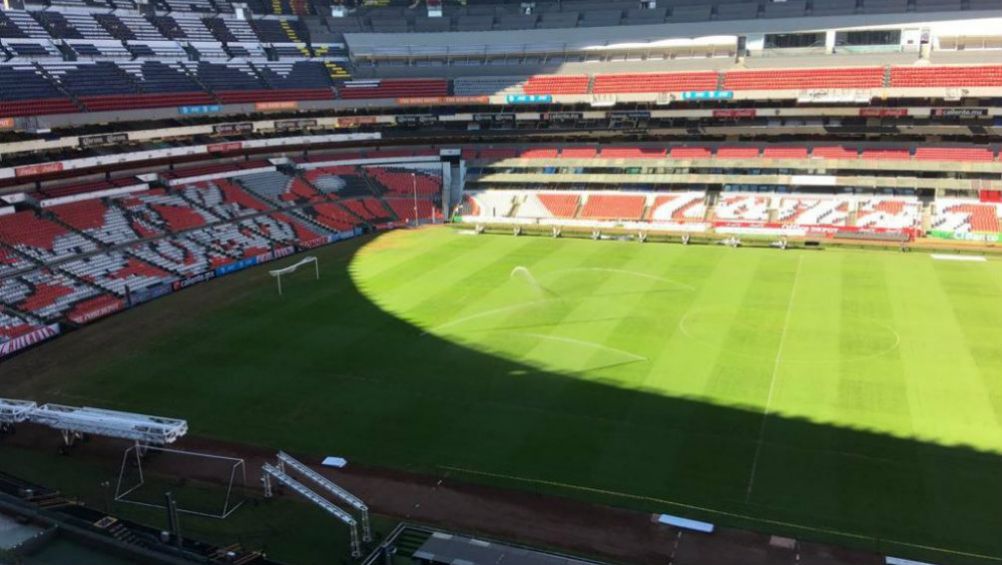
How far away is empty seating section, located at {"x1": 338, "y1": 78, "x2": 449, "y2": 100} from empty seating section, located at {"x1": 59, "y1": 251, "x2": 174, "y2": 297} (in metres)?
32.6

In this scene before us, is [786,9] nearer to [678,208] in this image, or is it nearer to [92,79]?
[678,208]

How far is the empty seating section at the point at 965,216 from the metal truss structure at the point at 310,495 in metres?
54.9

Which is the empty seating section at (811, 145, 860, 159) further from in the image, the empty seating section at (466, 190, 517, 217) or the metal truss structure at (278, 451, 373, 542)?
the metal truss structure at (278, 451, 373, 542)

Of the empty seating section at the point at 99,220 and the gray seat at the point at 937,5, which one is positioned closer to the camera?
the empty seating section at the point at 99,220

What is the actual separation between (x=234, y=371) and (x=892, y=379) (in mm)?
28748

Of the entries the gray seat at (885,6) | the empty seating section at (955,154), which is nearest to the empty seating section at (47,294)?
the empty seating section at (955,154)

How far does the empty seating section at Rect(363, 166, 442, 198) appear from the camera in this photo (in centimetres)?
7350

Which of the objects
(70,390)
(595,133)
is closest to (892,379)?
(70,390)

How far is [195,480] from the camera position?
2519cm

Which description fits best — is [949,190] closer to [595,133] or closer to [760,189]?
[760,189]

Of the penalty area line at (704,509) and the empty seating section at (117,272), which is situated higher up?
the empty seating section at (117,272)

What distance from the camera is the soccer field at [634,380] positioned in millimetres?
23250

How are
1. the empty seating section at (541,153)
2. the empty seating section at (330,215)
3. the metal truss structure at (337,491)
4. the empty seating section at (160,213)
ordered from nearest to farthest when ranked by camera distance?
the metal truss structure at (337,491), the empty seating section at (160,213), the empty seating section at (330,215), the empty seating section at (541,153)

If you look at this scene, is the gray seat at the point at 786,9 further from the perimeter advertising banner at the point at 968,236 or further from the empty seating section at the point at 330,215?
the empty seating section at the point at 330,215
